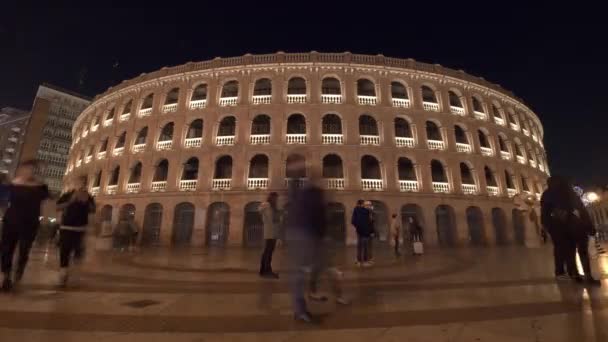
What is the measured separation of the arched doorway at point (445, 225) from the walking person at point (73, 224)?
20969mm

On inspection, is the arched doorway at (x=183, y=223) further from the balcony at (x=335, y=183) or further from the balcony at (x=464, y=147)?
the balcony at (x=464, y=147)

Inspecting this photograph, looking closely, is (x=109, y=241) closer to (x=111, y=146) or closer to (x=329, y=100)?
(x=111, y=146)

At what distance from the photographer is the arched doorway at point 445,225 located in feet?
68.1

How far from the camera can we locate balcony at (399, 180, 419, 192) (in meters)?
20.4

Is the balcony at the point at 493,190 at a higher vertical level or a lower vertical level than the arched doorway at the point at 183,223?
higher

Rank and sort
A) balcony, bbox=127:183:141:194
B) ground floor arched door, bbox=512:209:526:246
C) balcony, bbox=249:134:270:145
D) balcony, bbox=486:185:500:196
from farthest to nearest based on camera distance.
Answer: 1. ground floor arched door, bbox=512:209:526:246
2. balcony, bbox=486:185:500:196
3. balcony, bbox=127:183:141:194
4. balcony, bbox=249:134:270:145

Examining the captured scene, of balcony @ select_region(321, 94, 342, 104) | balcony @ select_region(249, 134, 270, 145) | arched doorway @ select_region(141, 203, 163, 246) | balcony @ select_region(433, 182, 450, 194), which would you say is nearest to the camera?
balcony @ select_region(249, 134, 270, 145)

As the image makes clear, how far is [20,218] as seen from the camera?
5160 millimetres

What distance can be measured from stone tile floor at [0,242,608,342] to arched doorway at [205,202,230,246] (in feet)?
44.6

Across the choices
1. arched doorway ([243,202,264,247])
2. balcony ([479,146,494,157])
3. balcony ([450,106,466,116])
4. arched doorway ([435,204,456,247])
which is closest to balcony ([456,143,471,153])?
balcony ([479,146,494,157])

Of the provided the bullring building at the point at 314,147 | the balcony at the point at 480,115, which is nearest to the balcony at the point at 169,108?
the bullring building at the point at 314,147

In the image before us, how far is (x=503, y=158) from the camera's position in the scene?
23688mm

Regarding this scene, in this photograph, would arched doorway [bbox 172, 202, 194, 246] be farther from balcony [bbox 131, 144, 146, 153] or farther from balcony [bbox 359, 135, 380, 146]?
balcony [bbox 359, 135, 380, 146]

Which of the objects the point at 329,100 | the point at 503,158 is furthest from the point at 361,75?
the point at 503,158
